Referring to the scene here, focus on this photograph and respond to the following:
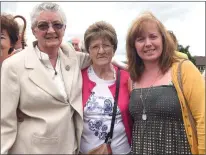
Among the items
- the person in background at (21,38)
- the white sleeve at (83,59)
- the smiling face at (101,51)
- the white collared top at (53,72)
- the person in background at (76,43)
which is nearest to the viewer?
the white collared top at (53,72)

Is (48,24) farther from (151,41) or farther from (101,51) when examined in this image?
(151,41)

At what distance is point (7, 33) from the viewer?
3574mm

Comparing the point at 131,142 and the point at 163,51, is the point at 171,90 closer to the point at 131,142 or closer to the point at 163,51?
the point at 163,51

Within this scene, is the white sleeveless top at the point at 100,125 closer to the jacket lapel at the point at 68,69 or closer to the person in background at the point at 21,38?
the jacket lapel at the point at 68,69

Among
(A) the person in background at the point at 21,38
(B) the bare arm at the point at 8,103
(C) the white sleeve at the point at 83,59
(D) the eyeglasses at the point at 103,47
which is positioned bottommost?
(B) the bare arm at the point at 8,103

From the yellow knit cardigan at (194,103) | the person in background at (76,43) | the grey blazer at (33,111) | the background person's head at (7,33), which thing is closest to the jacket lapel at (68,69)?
the grey blazer at (33,111)

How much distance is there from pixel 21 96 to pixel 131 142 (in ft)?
3.93

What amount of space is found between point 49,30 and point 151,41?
100cm

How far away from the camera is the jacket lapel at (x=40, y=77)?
3.08 m

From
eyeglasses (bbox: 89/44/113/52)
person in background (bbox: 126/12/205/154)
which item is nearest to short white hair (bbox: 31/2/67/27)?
eyeglasses (bbox: 89/44/113/52)

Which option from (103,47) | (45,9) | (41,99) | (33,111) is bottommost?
(33,111)

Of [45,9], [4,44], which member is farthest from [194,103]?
[4,44]

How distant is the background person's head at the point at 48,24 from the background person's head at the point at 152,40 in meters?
0.72

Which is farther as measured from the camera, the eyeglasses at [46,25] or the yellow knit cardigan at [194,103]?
the eyeglasses at [46,25]
